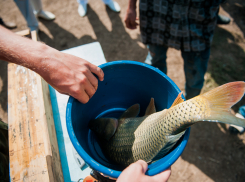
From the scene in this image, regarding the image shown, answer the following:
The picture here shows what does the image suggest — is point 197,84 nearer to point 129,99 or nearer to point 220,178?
point 129,99

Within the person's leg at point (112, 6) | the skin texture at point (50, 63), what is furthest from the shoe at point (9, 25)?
the skin texture at point (50, 63)

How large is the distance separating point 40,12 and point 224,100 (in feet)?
11.0

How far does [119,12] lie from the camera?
10.2 feet

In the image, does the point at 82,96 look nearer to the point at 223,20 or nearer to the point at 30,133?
the point at 30,133

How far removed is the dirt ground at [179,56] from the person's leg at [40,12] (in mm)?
92

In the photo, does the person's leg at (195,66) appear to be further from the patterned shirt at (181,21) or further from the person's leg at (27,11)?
the person's leg at (27,11)

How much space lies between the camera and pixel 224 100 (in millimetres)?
738

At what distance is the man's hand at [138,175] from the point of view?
2.18 ft

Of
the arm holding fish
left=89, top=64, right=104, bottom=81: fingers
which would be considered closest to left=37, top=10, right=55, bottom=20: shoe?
the arm holding fish

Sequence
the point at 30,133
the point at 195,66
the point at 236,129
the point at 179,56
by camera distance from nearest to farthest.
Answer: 1. the point at 30,133
2. the point at 195,66
3. the point at 236,129
4. the point at 179,56

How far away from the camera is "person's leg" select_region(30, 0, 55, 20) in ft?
9.43

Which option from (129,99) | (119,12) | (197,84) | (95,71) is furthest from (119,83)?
(119,12)

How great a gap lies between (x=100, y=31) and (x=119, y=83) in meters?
2.06

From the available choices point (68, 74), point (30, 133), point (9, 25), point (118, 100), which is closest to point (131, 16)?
point (118, 100)
